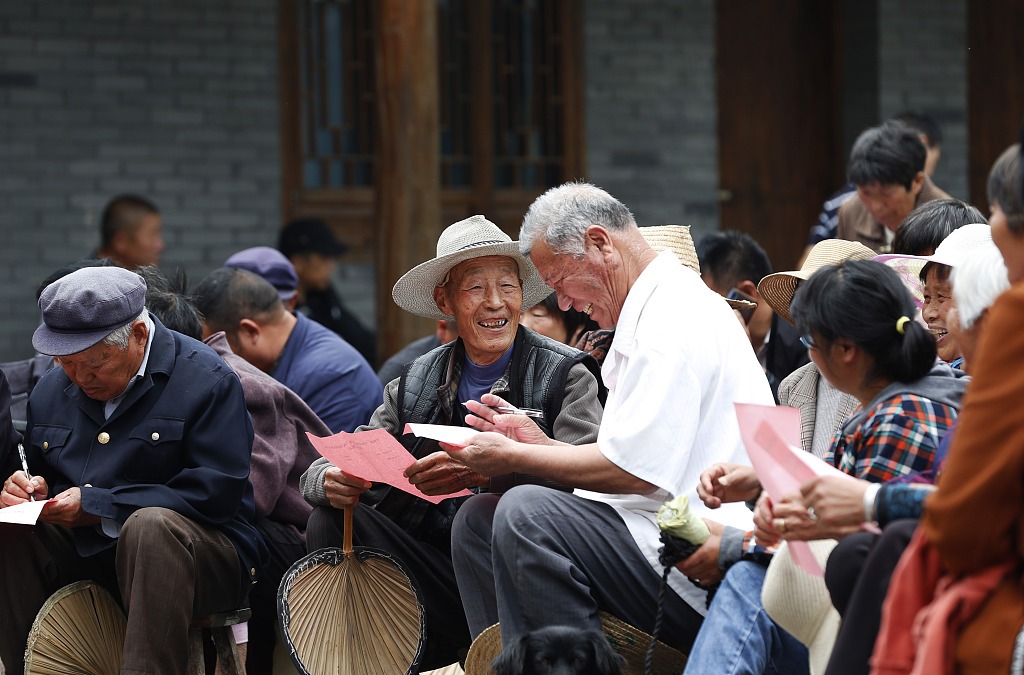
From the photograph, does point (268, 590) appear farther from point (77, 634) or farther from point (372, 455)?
point (372, 455)

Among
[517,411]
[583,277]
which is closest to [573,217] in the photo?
[583,277]

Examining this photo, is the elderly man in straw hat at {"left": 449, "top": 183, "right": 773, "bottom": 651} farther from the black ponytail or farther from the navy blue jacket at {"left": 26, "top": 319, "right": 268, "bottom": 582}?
the navy blue jacket at {"left": 26, "top": 319, "right": 268, "bottom": 582}

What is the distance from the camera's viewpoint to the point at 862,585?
2619mm

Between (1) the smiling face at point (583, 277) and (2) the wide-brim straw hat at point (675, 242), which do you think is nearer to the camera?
(1) the smiling face at point (583, 277)

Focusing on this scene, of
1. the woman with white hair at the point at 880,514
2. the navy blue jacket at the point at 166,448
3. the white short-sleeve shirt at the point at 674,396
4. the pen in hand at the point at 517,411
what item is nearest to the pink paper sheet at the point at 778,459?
the woman with white hair at the point at 880,514

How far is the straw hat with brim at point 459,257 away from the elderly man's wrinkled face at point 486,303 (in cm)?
3

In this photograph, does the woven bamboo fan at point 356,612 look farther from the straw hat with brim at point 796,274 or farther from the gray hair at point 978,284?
the gray hair at point 978,284

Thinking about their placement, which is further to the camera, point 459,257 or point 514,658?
point 459,257

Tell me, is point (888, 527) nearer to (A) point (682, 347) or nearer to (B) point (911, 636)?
(B) point (911, 636)

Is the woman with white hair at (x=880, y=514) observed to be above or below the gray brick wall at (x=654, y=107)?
below

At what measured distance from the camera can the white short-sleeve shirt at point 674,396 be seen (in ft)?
10.8

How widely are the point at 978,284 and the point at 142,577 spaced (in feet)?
7.63

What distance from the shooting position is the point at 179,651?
381cm

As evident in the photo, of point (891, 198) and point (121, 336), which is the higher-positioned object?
point (891, 198)
